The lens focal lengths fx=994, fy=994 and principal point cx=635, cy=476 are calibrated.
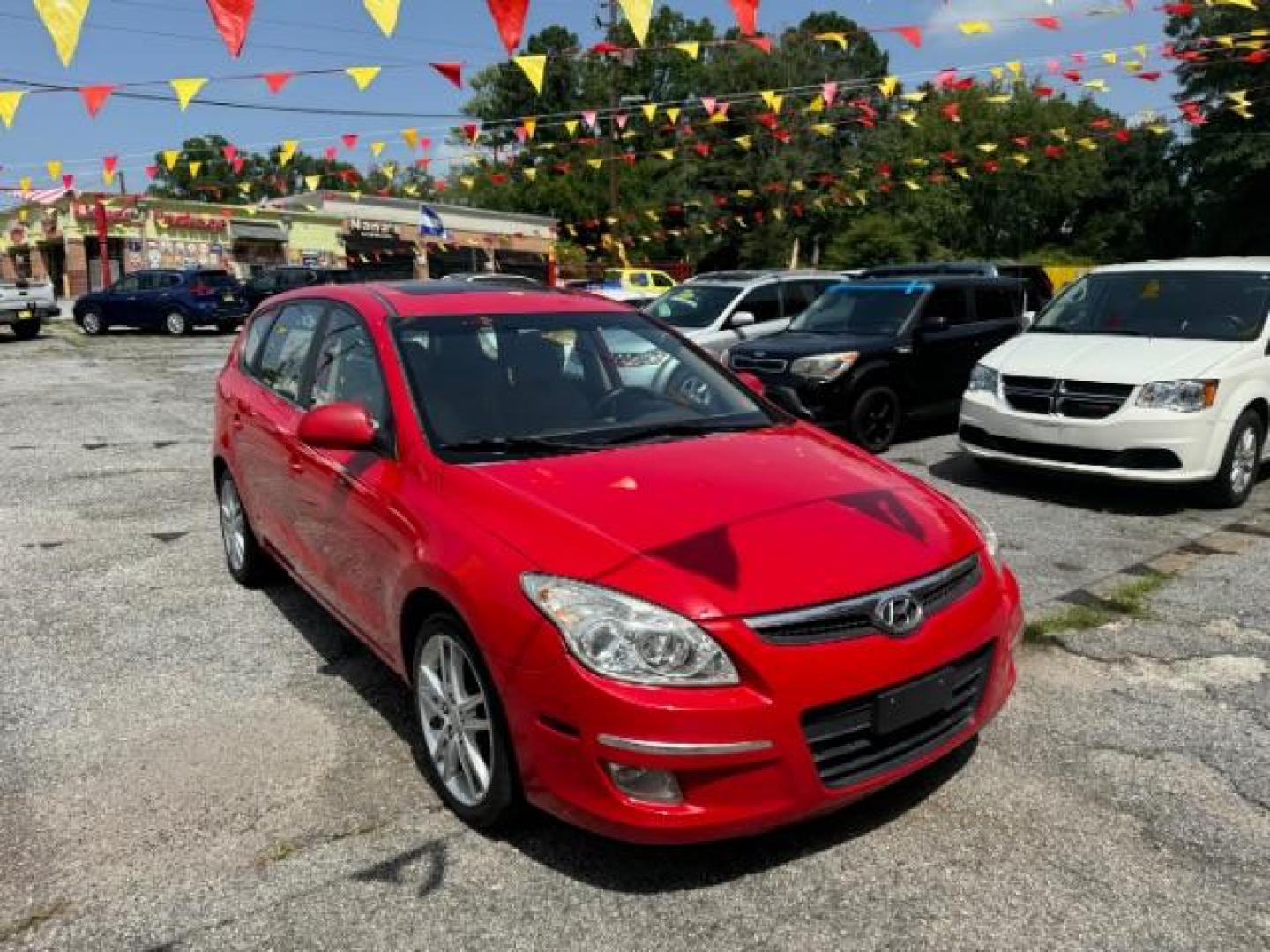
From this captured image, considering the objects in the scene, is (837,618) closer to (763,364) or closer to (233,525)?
(233,525)

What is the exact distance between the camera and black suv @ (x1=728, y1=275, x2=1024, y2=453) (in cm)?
889

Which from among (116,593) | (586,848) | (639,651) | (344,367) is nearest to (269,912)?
(586,848)

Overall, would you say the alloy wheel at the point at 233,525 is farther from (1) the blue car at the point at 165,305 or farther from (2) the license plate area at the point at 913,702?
(1) the blue car at the point at 165,305

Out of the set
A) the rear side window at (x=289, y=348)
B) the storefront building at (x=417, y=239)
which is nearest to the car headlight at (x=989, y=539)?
the rear side window at (x=289, y=348)

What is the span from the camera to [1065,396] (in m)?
6.94

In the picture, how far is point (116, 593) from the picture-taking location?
5344 mm

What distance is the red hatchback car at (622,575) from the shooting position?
8.32 feet

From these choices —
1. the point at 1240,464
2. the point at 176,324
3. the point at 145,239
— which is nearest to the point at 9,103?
the point at 1240,464

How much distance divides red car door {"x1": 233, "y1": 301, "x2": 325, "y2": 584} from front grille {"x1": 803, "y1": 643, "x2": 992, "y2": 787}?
2307 mm

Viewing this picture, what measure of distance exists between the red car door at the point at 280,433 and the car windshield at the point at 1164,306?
5.96m

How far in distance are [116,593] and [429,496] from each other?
122 inches

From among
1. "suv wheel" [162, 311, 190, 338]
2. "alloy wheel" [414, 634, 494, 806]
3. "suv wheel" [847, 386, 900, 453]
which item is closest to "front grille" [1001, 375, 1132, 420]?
"suv wheel" [847, 386, 900, 453]

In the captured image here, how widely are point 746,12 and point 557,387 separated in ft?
12.7

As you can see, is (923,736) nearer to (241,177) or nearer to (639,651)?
(639,651)
